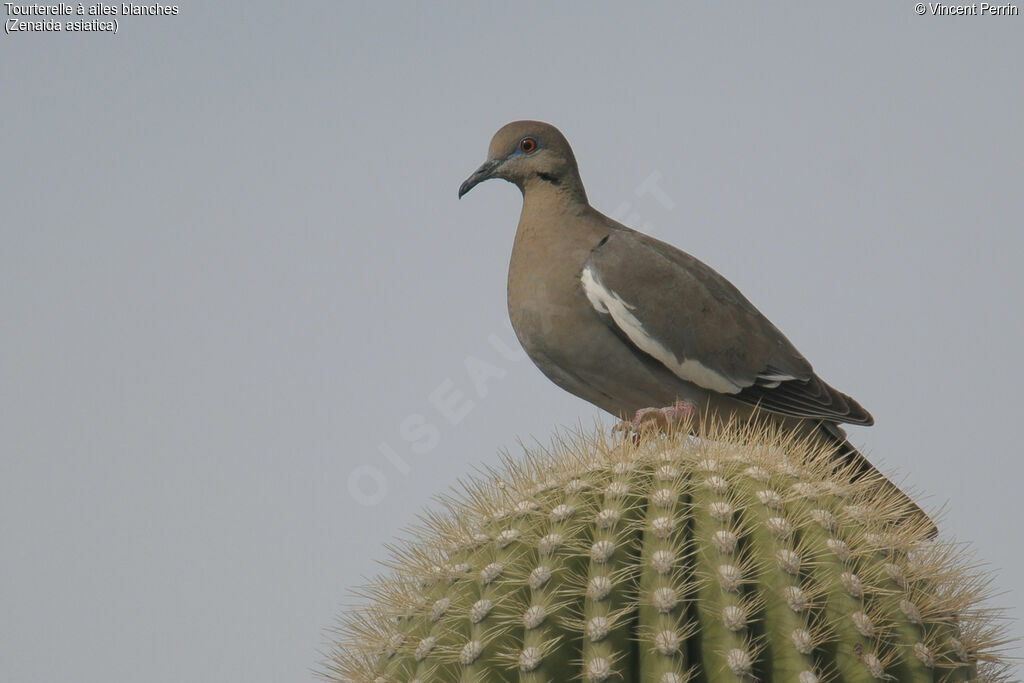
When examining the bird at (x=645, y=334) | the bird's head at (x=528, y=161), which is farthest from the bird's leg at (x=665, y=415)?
the bird's head at (x=528, y=161)

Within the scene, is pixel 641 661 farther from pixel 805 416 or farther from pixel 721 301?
pixel 721 301

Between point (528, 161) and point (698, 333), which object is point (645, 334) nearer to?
point (698, 333)

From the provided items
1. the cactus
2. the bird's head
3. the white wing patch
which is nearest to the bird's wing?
the white wing patch

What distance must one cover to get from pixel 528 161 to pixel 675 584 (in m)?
3.10

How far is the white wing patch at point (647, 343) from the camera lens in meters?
4.54

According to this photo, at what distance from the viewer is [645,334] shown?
15.0ft

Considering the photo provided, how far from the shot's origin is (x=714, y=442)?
264 cm

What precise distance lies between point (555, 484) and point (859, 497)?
0.68 metres

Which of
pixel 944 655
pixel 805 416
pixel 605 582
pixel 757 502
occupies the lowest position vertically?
pixel 944 655

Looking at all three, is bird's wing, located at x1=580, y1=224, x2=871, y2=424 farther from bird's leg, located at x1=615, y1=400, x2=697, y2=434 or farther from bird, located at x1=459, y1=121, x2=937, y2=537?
bird's leg, located at x1=615, y1=400, x2=697, y2=434

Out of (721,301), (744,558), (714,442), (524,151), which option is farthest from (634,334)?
(744,558)

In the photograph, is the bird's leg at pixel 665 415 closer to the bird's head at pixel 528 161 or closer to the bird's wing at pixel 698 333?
the bird's wing at pixel 698 333

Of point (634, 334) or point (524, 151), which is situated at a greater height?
point (524, 151)

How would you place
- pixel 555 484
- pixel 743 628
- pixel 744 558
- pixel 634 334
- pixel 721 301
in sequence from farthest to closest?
1. pixel 721 301
2. pixel 634 334
3. pixel 555 484
4. pixel 744 558
5. pixel 743 628
